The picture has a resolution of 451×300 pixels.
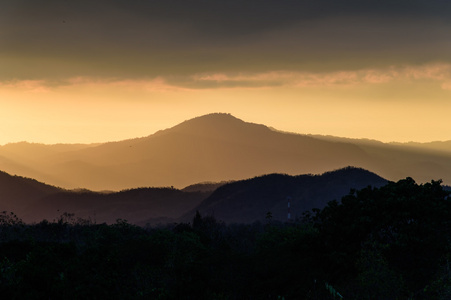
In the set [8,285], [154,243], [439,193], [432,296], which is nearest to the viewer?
[8,285]

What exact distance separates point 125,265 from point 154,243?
538 centimetres

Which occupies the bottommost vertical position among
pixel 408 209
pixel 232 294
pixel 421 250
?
pixel 232 294

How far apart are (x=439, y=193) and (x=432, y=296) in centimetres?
1343

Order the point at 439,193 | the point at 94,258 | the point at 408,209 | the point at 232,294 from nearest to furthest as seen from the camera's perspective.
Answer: the point at 94,258 → the point at 232,294 → the point at 408,209 → the point at 439,193

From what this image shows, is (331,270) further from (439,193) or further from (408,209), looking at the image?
(439,193)

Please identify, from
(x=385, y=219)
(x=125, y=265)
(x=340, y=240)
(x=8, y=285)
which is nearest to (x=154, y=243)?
(x=125, y=265)

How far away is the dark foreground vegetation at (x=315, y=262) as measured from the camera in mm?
33781

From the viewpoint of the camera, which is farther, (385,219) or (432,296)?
(385,219)

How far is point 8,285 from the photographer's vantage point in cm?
2925

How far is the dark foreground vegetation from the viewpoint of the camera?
33.8m

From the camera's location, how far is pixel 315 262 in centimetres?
4341

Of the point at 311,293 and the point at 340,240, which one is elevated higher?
the point at 340,240

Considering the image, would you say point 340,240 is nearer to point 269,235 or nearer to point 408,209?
point 408,209

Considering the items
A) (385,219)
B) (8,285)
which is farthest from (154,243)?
(8,285)
